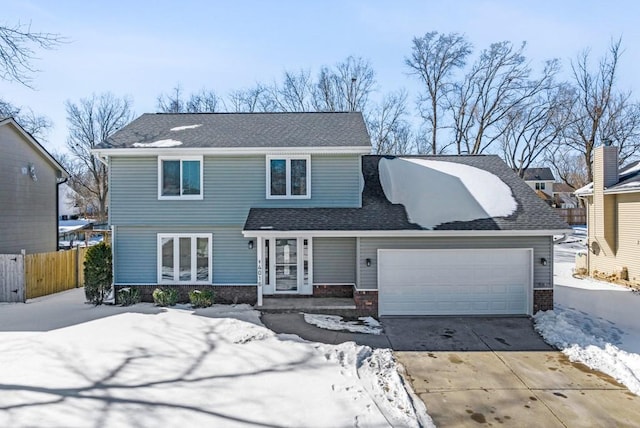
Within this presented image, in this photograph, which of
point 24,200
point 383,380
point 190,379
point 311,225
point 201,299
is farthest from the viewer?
point 24,200

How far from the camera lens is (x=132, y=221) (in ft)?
37.3

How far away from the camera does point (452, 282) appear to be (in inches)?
408

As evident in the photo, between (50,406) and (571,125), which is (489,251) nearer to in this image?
(50,406)

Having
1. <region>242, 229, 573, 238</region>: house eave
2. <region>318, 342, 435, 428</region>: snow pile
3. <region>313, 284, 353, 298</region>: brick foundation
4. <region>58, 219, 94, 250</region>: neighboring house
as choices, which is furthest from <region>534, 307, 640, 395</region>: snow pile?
<region>58, 219, 94, 250</region>: neighboring house

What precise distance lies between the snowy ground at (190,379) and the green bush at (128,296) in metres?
1.91

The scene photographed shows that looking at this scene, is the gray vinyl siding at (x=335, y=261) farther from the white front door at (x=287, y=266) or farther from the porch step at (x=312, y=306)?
the porch step at (x=312, y=306)

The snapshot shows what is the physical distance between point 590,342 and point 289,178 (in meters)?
8.46

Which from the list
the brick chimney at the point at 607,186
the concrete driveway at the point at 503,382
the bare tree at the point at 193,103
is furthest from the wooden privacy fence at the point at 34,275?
the bare tree at the point at 193,103

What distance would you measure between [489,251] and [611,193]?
831 cm

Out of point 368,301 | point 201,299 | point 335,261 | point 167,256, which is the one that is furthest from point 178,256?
point 368,301

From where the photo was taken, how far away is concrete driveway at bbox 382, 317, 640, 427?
5422mm

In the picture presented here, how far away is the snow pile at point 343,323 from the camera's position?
362 inches

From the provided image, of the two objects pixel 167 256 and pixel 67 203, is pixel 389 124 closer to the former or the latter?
pixel 167 256

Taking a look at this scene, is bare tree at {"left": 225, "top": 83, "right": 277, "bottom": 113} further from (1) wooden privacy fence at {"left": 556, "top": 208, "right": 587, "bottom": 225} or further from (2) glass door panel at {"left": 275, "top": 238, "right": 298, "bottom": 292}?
(1) wooden privacy fence at {"left": 556, "top": 208, "right": 587, "bottom": 225}
